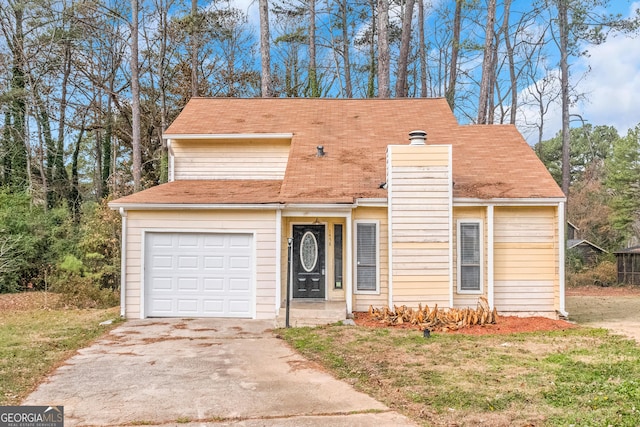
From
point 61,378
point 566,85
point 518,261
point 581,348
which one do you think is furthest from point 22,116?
point 566,85

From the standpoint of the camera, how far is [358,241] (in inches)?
436

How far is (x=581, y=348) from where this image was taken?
7.71 meters

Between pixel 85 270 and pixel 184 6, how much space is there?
1425 centimetres

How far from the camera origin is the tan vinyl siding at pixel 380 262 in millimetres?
10977

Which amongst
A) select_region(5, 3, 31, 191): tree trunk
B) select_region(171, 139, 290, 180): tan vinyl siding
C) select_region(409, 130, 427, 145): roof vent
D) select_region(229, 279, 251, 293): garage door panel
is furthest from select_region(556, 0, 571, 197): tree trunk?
select_region(5, 3, 31, 191): tree trunk

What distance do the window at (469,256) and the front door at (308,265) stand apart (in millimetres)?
3213

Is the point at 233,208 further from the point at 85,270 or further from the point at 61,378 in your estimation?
the point at 85,270

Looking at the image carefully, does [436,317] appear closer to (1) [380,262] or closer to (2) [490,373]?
(1) [380,262]

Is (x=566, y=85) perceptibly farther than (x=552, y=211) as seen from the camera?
Yes

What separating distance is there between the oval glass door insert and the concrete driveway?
2.92m

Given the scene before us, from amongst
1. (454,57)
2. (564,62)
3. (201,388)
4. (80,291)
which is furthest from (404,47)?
(201,388)

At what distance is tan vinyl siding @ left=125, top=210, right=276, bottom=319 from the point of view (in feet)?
34.7

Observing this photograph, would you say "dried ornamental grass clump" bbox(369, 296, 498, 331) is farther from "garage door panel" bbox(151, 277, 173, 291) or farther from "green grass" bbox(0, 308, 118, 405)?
"green grass" bbox(0, 308, 118, 405)

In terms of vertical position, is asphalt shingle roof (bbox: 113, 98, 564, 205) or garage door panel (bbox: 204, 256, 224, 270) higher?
asphalt shingle roof (bbox: 113, 98, 564, 205)
